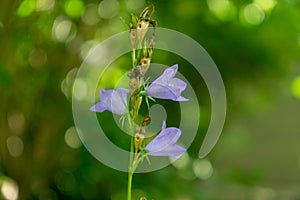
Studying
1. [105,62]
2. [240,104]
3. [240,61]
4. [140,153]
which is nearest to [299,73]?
[240,104]

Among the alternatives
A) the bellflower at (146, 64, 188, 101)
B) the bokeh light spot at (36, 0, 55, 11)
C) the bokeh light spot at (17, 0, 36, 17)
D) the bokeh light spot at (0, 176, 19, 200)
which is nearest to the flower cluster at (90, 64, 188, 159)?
the bellflower at (146, 64, 188, 101)

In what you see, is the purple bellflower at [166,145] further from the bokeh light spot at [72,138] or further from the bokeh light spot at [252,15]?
the bokeh light spot at [72,138]

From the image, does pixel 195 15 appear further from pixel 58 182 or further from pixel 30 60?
Result: pixel 58 182

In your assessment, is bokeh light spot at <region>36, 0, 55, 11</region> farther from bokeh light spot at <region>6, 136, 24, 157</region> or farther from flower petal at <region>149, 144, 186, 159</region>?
flower petal at <region>149, 144, 186, 159</region>

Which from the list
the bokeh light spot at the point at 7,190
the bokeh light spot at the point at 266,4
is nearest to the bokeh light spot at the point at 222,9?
Result: the bokeh light spot at the point at 266,4

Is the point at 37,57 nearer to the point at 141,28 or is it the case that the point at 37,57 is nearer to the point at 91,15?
the point at 91,15

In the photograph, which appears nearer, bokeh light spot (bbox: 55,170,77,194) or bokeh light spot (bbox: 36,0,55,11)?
bokeh light spot (bbox: 36,0,55,11)
